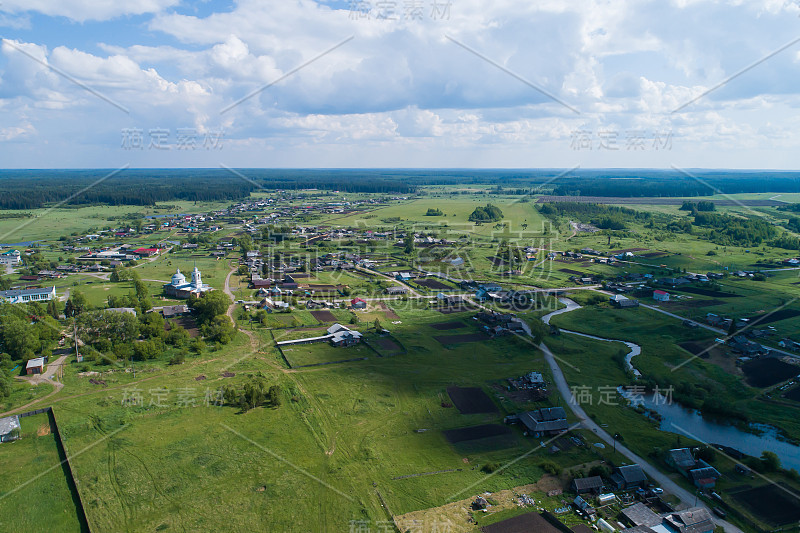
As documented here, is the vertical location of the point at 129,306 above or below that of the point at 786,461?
above

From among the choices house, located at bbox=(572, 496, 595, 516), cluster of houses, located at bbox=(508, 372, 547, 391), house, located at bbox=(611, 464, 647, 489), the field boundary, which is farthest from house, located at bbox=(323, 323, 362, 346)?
house, located at bbox=(611, 464, 647, 489)

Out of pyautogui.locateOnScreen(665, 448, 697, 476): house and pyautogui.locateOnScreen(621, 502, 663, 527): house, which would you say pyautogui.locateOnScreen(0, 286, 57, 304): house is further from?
pyautogui.locateOnScreen(665, 448, 697, 476): house

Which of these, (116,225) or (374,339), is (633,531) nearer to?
(374,339)

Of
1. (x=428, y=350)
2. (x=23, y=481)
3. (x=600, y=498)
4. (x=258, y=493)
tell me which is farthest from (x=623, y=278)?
(x=23, y=481)

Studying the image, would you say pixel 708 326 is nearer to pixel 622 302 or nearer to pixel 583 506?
pixel 622 302

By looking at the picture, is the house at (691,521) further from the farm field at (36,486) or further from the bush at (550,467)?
the farm field at (36,486)

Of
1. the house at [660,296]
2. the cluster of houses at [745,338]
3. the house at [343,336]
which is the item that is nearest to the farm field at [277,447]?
the house at [343,336]
